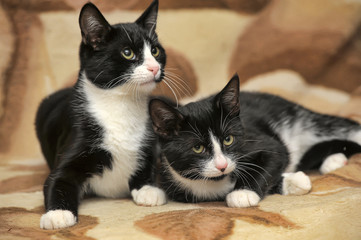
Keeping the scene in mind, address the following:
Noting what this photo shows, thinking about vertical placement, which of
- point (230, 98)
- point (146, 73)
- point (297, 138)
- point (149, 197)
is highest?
point (146, 73)

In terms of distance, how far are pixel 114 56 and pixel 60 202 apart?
577 millimetres

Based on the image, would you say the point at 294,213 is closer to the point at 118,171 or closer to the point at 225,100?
the point at 225,100

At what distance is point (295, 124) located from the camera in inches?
88.4

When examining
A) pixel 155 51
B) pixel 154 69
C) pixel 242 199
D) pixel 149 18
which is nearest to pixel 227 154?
pixel 242 199

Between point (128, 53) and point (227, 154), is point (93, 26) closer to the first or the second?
point (128, 53)

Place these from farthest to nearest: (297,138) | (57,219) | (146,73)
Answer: (297,138) < (146,73) < (57,219)

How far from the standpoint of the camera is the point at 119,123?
5.85ft

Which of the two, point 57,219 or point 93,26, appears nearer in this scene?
point 57,219

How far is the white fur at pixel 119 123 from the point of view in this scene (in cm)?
176

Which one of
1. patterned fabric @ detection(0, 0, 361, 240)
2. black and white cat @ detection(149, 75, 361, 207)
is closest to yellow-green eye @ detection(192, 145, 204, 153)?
black and white cat @ detection(149, 75, 361, 207)

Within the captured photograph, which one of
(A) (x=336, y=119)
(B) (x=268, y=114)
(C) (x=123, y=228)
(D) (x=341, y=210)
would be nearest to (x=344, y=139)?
(A) (x=336, y=119)

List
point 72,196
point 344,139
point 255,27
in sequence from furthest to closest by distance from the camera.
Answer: point 255,27, point 344,139, point 72,196

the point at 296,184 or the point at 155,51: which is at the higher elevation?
the point at 155,51

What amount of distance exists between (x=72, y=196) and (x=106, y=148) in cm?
23
